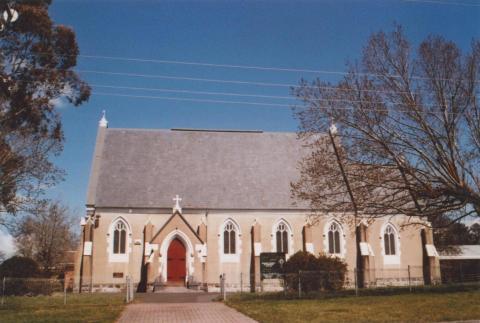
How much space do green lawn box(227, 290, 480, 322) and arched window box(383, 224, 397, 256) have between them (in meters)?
13.9

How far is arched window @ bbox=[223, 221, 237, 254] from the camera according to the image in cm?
3422

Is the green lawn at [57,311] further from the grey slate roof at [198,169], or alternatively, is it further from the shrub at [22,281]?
the grey slate roof at [198,169]

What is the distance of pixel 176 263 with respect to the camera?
32.7m

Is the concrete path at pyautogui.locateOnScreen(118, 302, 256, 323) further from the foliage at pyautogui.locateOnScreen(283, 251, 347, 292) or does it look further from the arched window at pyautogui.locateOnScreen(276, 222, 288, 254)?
the arched window at pyautogui.locateOnScreen(276, 222, 288, 254)

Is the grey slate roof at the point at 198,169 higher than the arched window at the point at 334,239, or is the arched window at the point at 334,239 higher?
the grey slate roof at the point at 198,169

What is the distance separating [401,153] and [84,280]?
2078cm

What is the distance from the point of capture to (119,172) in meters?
35.4

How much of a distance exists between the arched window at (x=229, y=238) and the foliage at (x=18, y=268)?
12.5 meters

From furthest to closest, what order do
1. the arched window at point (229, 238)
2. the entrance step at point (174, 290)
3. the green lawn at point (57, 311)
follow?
the arched window at point (229, 238), the entrance step at point (174, 290), the green lawn at point (57, 311)

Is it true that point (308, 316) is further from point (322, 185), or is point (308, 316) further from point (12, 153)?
point (12, 153)

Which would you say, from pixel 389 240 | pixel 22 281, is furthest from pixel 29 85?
pixel 389 240

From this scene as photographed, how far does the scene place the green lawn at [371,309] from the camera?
50.8 ft

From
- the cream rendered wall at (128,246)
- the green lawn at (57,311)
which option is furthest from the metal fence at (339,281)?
the green lawn at (57,311)

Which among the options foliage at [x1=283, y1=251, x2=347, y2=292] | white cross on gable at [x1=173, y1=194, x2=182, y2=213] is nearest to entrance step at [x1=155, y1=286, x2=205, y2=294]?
white cross on gable at [x1=173, y1=194, x2=182, y2=213]
